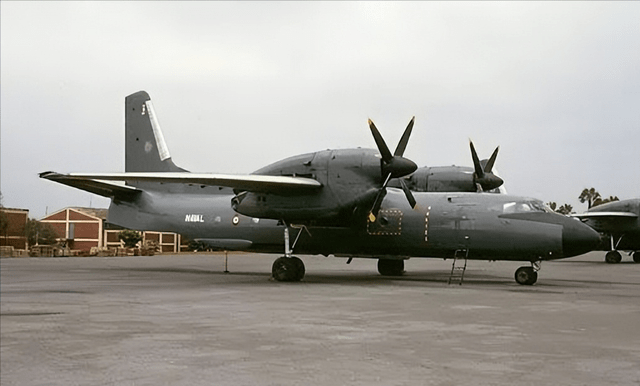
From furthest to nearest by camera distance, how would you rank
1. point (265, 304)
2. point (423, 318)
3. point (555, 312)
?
point (265, 304), point (555, 312), point (423, 318)

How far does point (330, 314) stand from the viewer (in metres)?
12.2

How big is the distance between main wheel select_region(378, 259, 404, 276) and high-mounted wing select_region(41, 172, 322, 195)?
23.2 feet

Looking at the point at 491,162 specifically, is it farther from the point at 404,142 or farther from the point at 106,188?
the point at 106,188

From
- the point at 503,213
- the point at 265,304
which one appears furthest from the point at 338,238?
the point at 265,304

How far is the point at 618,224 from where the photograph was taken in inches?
1754

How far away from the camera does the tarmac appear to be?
6785 mm

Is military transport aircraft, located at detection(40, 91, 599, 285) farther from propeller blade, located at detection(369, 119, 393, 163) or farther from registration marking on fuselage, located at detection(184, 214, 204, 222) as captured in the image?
registration marking on fuselage, located at detection(184, 214, 204, 222)

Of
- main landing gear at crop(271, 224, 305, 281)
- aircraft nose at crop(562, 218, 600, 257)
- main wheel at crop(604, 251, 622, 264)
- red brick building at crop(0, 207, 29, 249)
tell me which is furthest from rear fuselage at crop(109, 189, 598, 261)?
main wheel at crop(604, 251, 622, 264)

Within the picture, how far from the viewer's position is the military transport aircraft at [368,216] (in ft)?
66.8

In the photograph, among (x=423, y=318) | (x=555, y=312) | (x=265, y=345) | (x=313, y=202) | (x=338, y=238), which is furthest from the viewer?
(x=338, y=238)

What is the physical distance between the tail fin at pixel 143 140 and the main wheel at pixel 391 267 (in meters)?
10.3

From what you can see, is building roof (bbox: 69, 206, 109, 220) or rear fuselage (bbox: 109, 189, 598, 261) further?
building roof (bbox: 69, 206, 109, 220)

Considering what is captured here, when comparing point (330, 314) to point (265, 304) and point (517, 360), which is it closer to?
point (265, 304)

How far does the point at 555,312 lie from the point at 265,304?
20.6ft
